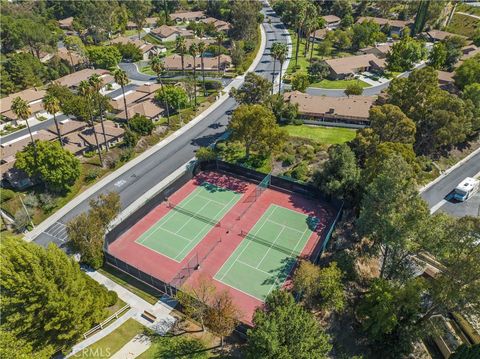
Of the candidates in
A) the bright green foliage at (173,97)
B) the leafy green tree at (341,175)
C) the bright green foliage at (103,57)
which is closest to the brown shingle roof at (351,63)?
the bright green foliage at (173,97)

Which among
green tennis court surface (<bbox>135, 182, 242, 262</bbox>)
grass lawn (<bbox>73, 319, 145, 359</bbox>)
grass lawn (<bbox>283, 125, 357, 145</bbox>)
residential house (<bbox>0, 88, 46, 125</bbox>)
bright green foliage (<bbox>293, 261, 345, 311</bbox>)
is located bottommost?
grass lawn (<bbox>73, 319, 145, 359</bbox>)

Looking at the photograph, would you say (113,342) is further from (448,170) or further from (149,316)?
(448,170)

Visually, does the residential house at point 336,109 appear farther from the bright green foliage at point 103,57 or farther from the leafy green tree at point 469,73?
the bright green foliage at point 103,57

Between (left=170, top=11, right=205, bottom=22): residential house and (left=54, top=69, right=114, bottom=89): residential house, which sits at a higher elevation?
(left=170, top=11, right=205, bottom=22): residential house

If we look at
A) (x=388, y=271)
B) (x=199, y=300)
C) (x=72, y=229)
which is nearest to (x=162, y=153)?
(x=72, y=229)

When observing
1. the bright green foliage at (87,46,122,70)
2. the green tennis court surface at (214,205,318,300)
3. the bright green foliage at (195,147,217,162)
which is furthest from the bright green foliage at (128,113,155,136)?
the bright green foliage at (87,46,122,70)

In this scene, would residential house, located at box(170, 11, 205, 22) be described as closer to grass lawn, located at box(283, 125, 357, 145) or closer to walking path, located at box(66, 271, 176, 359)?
grass lawn, located at box(283, 125, 357, 145)
